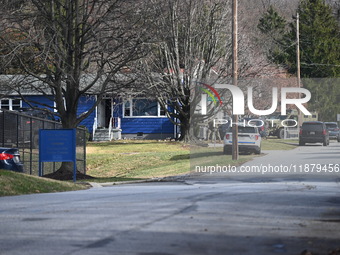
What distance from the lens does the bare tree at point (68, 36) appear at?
22.8 meters

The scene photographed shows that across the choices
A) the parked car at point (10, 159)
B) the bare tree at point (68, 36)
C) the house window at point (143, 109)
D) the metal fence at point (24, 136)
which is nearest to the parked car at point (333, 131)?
the house window at point (143, 109)

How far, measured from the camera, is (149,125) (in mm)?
49125

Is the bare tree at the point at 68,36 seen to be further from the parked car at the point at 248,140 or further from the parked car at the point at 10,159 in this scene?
the parked car at the point at 248,140

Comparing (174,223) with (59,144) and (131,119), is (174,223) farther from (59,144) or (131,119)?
(131,119)

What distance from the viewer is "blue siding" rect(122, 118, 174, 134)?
48938 millimetres

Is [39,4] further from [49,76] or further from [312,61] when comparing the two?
[312,61]

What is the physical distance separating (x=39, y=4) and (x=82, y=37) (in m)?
1.95

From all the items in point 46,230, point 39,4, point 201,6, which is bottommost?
point 46,230

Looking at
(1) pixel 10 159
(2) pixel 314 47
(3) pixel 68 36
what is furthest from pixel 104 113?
(1) pixel 10 159

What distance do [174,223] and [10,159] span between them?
420 inches

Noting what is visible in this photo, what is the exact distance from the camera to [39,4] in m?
23.6

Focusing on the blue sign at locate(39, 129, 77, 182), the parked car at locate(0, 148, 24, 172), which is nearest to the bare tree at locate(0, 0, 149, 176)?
the blue sign at locate(39, 129, 77, 182)

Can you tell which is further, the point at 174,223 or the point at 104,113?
the point at 104,113

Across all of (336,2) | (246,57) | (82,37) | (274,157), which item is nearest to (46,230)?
(82,37)
